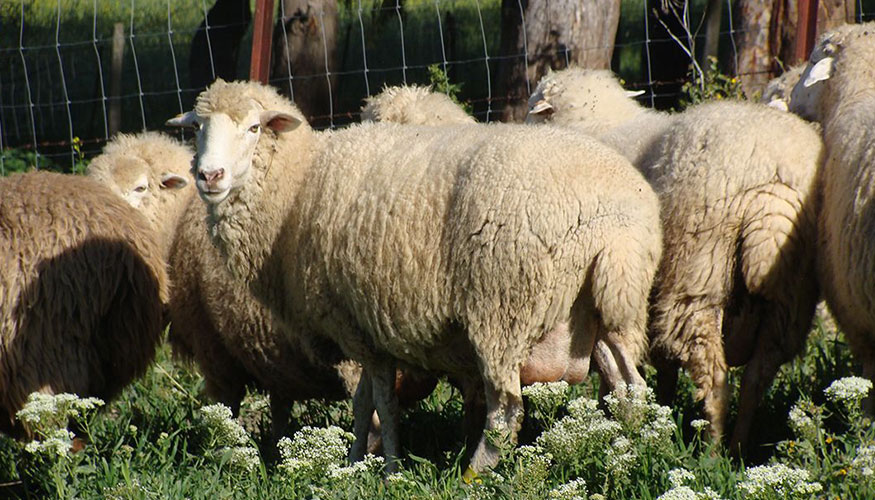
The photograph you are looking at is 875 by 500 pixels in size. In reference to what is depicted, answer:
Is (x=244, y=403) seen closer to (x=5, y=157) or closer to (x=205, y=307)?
(x=205, y=307)

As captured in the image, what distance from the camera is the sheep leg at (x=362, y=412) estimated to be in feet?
14.7


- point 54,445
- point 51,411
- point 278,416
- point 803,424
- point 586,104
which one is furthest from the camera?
point 586,104

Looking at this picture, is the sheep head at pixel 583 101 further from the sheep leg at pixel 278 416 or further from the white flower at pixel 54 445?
the white flower at pixel 54 445

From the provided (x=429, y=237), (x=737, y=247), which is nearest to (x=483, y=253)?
(x=429, y=237)

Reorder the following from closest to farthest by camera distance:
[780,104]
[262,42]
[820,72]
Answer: [820,72], [780,104], [262,42]

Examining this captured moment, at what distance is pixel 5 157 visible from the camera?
363 inches

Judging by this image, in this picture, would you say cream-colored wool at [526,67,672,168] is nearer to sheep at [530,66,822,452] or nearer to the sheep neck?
sheep at [530,66,822,452]

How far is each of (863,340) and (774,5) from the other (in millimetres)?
3266

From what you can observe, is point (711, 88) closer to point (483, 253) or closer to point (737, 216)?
point (737, 216)

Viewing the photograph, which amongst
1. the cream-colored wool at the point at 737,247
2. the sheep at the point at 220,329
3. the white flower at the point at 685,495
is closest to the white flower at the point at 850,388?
the white flower at the point at 685,495

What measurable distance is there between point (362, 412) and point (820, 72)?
248 centimetres

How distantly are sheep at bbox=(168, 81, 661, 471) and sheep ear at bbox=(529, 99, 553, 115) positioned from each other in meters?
1.33

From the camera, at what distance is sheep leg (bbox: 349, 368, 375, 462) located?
4.49 metres

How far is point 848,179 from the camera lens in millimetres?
4094
